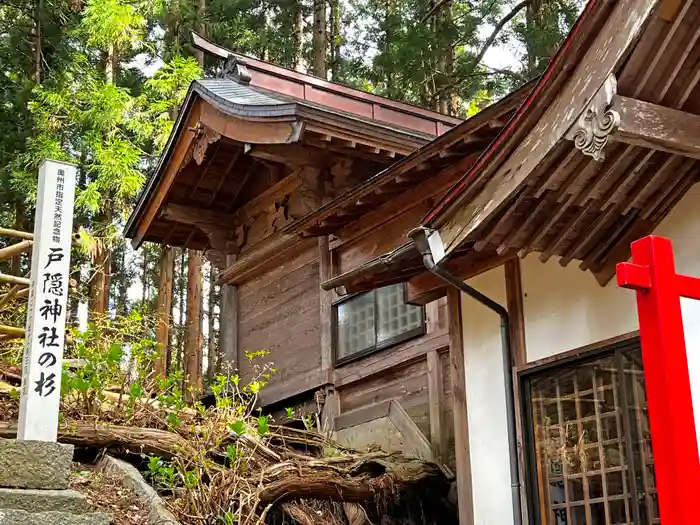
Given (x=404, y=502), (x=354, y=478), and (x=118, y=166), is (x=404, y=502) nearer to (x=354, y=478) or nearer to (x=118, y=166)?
(x=354, y=478)

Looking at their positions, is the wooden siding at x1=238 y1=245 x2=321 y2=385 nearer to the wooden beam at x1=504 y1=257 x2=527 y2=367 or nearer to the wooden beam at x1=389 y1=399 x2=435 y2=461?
the wooden beam at x1=389 y1=399 x2=435 y2=461

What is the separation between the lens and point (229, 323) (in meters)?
13.6

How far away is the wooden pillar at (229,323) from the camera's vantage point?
13.4 m

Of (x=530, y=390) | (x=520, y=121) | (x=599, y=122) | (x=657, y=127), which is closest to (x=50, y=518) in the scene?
(x=530, y=390)

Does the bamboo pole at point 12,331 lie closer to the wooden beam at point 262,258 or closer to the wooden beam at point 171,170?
the wooden beam at point 171,170

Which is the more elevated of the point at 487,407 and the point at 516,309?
the point at 516,309

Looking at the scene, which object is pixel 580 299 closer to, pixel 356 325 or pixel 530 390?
pixel 530 390

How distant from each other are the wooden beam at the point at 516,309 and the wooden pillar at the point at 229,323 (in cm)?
698

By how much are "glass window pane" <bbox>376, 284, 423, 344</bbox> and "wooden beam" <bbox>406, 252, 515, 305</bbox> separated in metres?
2.02

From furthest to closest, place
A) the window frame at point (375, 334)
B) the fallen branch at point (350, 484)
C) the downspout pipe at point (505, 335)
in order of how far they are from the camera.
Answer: the window frame at point (375, 334) < the fallen branch at point (350, 484) < the downspout pipe at point (505, 335)


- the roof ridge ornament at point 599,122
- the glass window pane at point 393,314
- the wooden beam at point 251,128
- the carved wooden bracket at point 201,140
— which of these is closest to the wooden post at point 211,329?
the carved wooden bracket at point 201,140

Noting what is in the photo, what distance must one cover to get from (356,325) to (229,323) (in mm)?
3431

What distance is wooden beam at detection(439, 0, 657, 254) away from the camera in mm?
4520

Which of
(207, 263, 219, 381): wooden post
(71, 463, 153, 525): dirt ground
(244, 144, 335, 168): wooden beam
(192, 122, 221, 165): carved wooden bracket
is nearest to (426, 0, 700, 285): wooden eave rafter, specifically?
(71, 463, 153, 525): dirt ground
